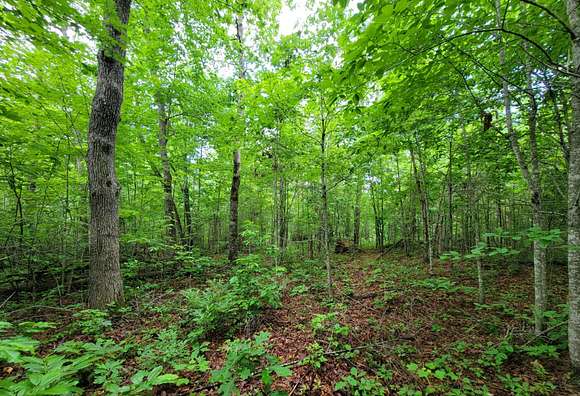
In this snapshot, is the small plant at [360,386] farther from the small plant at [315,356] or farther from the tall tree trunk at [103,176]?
the tall tree trunk at [103,176]

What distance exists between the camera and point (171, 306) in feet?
15.5

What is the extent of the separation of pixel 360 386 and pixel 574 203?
3168 mm

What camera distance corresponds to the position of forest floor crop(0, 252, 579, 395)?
262 centimetres

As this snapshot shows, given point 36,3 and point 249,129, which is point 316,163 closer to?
point 249,129

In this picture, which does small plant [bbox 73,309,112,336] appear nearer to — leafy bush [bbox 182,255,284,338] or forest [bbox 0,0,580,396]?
forest [bbox 0,0,580,396]

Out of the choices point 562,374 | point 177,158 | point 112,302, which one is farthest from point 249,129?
point 562,374

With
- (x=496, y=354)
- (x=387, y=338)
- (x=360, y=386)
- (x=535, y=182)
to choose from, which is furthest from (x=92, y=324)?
Result: (x=535, y=182)

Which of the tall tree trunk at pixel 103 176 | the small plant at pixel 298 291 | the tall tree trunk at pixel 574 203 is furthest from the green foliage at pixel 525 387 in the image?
the tall tree trunk at pixel 103 176

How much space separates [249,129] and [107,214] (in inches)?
137

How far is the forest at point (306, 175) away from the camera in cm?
236

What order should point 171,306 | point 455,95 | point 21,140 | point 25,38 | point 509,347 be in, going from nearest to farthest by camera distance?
point 25,38 < point 509,347 < point 455,95 < point 21,140 < point 171,306

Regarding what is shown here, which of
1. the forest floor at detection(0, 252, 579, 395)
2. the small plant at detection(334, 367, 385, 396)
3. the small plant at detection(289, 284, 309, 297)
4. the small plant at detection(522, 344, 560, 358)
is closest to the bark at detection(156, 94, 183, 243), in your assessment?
the forest floor at detection(0, 252, 579, 395)

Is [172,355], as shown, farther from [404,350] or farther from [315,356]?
[404,350]

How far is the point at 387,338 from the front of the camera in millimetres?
3613
